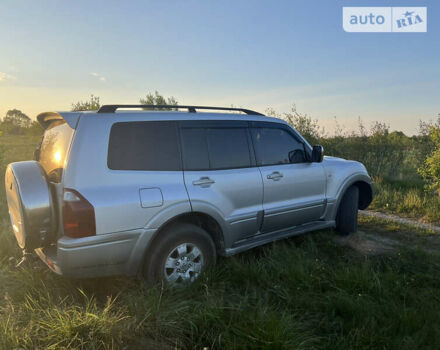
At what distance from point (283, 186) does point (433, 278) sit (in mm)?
1861

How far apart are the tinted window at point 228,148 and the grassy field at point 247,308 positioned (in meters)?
1.11

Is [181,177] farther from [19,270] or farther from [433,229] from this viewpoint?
[433,229]

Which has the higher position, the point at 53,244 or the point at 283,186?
the point at 283,186

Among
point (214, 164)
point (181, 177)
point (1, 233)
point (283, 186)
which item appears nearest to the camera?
point (181, 177)

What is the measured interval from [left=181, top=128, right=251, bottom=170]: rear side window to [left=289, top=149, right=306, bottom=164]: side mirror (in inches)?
29.4

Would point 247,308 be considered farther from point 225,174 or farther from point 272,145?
point 272,145

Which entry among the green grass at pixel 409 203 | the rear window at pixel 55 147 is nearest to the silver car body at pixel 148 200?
the rear window at pixel 55 147

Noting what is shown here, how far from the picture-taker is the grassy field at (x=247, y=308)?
226cm

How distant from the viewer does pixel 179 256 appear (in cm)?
322

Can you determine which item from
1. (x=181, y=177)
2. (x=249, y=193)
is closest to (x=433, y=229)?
(x=249, y=193)

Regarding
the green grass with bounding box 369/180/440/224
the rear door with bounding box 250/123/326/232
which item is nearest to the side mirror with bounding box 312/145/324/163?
the rear door with bounding box 250/123/326/232

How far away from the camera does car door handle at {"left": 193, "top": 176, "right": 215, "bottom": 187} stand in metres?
3.33

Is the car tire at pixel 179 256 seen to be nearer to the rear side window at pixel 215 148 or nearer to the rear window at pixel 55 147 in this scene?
the rear side window at pixel 215 148

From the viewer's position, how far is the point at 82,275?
2.82m
